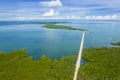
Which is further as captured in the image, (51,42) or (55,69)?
(51,42)

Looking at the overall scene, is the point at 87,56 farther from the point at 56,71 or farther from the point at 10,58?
the point at 10,58

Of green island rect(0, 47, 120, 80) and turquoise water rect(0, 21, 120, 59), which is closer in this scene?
green island rect(0, 47, 120, 80)

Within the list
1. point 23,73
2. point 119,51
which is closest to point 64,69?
point 23,73

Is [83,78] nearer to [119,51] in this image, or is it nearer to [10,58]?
[10,58]

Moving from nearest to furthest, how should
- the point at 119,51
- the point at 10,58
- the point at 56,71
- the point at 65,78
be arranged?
the point at 65,78, the point at 56,71, the point at 10,58, the point at 119,51

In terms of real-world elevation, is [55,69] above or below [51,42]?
below

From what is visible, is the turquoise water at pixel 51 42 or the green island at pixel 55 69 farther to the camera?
the turquoise water at pixel 51 42

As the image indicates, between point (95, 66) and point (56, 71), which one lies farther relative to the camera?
point (95, 66)

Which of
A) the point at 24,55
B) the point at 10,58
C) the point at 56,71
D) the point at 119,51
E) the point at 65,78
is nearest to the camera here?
the point at 65,78
